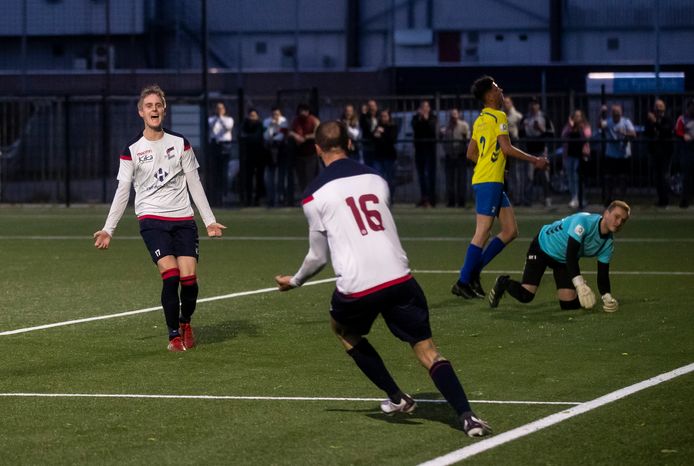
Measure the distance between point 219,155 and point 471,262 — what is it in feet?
59.2

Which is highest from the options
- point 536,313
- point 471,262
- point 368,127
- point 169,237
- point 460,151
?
point 368,127

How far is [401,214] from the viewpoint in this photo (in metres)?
28.6

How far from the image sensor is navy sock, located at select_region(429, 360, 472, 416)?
7.69m

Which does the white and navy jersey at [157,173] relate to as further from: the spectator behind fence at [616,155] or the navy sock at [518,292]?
the spectator behind fence at [616,155]

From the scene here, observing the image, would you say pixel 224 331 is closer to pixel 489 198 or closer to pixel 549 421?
pixel 489 198

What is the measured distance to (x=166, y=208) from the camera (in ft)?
37.1

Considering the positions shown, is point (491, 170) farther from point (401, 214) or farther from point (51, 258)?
point (401, 214)

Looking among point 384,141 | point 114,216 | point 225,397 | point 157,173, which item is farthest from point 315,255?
point 384,141

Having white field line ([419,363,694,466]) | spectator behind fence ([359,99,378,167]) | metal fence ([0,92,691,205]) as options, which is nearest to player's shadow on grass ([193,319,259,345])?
white field line ([419,363,694,466])

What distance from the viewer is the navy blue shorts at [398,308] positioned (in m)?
7.79

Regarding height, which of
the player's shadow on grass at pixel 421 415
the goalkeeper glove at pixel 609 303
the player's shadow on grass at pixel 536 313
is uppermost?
the goalkeeper glove at pixel 609 303

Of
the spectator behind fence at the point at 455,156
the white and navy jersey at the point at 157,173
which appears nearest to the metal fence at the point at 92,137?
the spectator behind fence at the point at 455,156

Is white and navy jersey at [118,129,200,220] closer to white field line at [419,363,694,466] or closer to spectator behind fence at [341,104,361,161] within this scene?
white field line at [419,363,694,466]

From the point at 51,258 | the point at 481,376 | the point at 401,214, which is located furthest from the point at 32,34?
the point at 481,376
